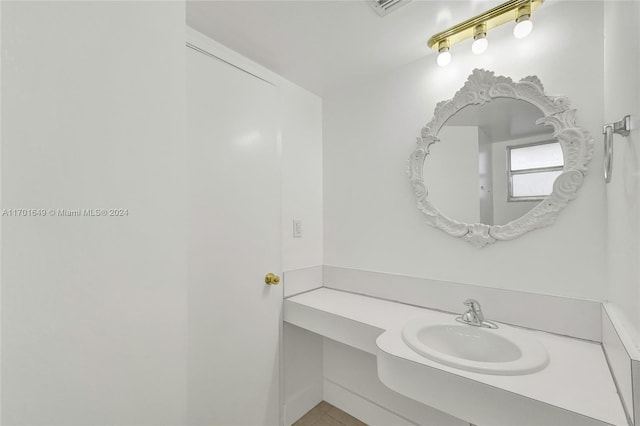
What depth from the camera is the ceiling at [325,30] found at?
1.26 meters

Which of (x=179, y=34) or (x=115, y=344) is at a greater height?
(x=179, y=34)

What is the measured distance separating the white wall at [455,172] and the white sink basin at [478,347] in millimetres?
560

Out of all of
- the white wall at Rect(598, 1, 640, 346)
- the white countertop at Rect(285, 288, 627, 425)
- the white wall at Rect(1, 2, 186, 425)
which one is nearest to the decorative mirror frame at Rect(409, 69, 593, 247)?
the white wall at Rect(598, 1, 640, 346)

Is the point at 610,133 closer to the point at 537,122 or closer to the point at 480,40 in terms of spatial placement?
the point at 537,122

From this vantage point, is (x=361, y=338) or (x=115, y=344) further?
(x=361, y=338)

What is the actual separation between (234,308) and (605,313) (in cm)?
163

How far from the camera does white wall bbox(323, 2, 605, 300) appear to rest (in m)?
1.21

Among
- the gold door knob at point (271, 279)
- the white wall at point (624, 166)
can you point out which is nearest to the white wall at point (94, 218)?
the gold door knob at point (271, 279)

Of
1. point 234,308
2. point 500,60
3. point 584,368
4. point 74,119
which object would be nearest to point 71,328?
point 74,119

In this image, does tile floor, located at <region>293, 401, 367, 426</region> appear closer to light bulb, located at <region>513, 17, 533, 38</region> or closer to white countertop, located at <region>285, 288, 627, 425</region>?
white countertop, located at <region>285, 288, 627, 425</region>

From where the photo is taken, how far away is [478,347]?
1.29m

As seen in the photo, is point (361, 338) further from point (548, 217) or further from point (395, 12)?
point (395, 12)

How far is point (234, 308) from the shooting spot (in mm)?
1536

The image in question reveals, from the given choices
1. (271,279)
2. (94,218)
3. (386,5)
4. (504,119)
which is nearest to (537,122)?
(504,119)
